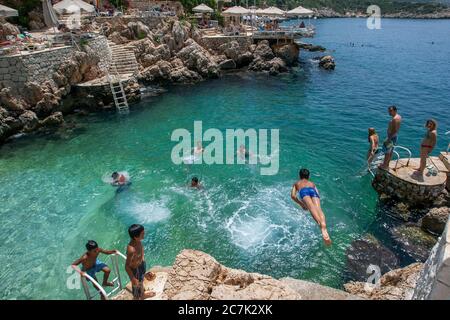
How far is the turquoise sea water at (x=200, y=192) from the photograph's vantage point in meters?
10.8

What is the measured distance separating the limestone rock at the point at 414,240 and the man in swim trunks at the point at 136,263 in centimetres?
919

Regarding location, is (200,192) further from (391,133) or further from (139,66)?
(139,66)

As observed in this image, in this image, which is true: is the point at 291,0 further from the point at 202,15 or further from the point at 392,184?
the point at 392,184

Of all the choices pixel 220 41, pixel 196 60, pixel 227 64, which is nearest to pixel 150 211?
pixel 196 60

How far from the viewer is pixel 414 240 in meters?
11.2

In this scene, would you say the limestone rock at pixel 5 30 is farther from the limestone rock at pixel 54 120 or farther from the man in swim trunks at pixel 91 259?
the man in swim trunks at pixel 91 259

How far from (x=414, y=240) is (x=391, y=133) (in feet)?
13.5

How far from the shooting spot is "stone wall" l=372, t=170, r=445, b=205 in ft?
39.2

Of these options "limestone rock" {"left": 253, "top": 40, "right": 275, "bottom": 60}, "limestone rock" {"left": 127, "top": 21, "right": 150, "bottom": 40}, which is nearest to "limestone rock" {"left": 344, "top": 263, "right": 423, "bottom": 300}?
"limestone rock" {"left": 127, "top": 21, "right": 150, "bottom": 40}

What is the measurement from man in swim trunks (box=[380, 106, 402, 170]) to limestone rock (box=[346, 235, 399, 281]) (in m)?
3.60

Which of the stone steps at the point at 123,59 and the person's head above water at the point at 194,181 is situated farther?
the stone steps at the point at 123,59

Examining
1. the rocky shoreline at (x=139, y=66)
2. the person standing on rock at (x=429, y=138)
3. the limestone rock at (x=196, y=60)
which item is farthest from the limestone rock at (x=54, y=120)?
the person standing on rock at (x=429, y=138)

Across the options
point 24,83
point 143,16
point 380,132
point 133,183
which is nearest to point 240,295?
point 133,183

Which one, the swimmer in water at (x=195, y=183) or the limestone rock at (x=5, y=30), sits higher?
the limestone rock at (x=5, y=30)
